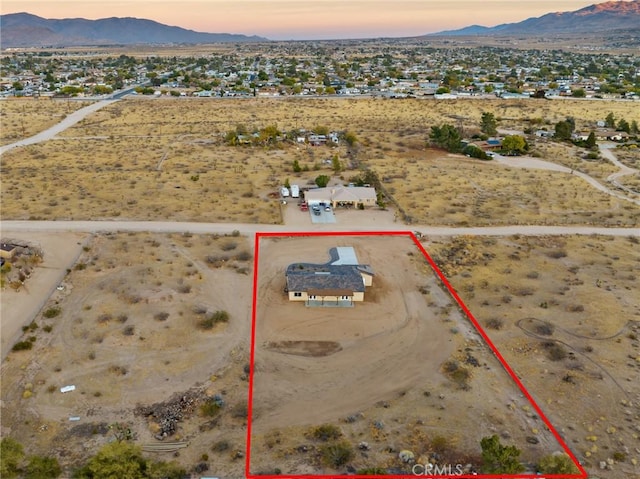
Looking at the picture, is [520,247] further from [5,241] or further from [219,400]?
[5,241]

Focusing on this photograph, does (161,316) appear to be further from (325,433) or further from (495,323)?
(495,323)

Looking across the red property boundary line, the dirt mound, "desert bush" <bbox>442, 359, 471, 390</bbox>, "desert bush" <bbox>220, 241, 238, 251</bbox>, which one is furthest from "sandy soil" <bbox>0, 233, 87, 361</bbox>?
"desert bush" <bbox>442, 359, 471, 390</bbox>

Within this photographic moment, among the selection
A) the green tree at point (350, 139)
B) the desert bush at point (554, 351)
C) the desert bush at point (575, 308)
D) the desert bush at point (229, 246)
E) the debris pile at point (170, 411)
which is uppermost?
the green tree at point (350, 139)

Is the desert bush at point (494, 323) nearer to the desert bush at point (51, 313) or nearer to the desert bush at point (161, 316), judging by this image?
the desert bush at point (161, 316)

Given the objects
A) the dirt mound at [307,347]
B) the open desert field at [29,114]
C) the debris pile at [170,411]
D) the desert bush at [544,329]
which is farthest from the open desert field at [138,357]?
the open desert field at [29,114]

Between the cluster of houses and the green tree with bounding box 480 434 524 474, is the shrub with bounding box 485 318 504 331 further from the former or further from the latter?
the cluster of houses

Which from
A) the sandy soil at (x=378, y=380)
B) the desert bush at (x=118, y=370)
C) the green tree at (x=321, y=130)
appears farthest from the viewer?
the green tree at (x=321, y=130)

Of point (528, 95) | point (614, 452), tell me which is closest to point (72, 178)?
point (614, 452)
